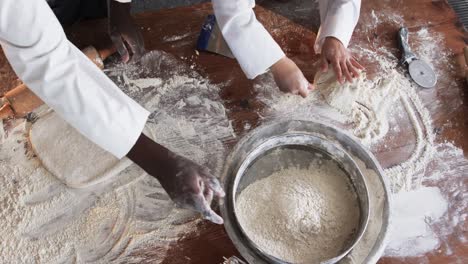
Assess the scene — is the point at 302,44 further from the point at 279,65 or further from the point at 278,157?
the point at 278,157

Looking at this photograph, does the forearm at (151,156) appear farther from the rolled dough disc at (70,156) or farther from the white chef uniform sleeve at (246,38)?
the white chef uniform sleeve at (246,38)

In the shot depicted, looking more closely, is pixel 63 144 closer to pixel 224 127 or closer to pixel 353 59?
pixel 224 127

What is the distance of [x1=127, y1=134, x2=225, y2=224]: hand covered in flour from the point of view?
860mm

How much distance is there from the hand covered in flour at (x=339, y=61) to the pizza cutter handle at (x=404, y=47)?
0.16 meters

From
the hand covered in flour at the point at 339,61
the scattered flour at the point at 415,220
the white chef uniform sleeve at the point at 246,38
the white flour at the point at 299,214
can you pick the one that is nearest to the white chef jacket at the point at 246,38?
the white chef uniform sleeve at the point at 246,38

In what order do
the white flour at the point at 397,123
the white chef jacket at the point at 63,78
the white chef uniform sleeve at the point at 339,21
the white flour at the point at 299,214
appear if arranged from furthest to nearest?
1. the white chef uniform sleeve at the point at 339,21
2. the white flour at the point at 397,123
3. the white flour at the point at 299,214
4. the white chef jacket at the point at 63,78

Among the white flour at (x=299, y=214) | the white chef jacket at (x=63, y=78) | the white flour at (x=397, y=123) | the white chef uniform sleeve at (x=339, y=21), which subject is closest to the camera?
the white chef jacket at (x=63, y=78)

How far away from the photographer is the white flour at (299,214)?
3.13 feet

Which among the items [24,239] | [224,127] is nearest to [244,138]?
[224,127]

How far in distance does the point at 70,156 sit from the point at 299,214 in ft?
1.76

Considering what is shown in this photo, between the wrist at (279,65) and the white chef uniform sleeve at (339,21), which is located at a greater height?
the white chef uniform sleeve at (339,21)

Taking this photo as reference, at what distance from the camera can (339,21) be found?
119cm

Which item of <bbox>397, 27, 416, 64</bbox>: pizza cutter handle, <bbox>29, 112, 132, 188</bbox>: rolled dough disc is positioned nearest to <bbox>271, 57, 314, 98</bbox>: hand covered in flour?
<bbox>397, 27, 416, 64</bbox>: pizza cutter handle

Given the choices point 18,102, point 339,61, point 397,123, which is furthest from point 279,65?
point 18,102
